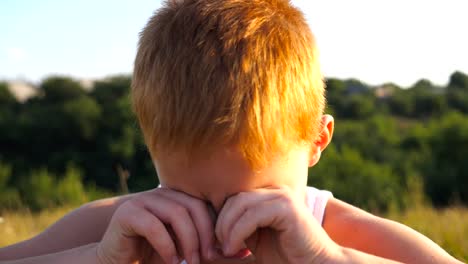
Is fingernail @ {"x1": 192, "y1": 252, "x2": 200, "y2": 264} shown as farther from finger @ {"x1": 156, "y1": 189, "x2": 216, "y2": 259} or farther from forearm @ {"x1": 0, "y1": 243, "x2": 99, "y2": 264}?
forearm @ {"x1": 0, "y1": 243, "x2": 99, "y2": 264}

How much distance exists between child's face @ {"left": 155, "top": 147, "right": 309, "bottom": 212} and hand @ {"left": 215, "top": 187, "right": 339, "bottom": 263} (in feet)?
0.16

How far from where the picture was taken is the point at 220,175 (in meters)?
1.34

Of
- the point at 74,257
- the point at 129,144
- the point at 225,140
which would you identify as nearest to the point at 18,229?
the point at 74,257

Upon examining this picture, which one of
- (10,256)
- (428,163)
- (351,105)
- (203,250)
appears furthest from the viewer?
(351,105)

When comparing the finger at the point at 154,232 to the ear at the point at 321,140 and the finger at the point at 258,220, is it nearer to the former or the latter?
the finger at the point at 258,220

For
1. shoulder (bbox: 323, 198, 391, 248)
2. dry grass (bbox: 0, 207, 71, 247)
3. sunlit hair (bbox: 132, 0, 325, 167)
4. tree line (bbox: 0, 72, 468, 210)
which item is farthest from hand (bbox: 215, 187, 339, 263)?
tree line (bbox: 0, 72, 468, 210)

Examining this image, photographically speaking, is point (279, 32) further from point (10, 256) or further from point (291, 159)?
point (10, 256)

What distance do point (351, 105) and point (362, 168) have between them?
585 centimetres

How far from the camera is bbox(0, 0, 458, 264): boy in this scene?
4.25 feet

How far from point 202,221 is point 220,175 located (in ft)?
0.38

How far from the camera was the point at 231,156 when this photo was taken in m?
Answer: 1.33

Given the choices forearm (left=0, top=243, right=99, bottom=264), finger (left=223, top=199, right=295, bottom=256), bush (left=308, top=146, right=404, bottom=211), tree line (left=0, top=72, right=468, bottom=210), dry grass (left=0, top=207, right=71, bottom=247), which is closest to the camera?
finger (left=223, top=199, right=295, bottom=256)

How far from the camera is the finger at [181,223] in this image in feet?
4.27

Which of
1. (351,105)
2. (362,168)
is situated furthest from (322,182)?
(351,105)
